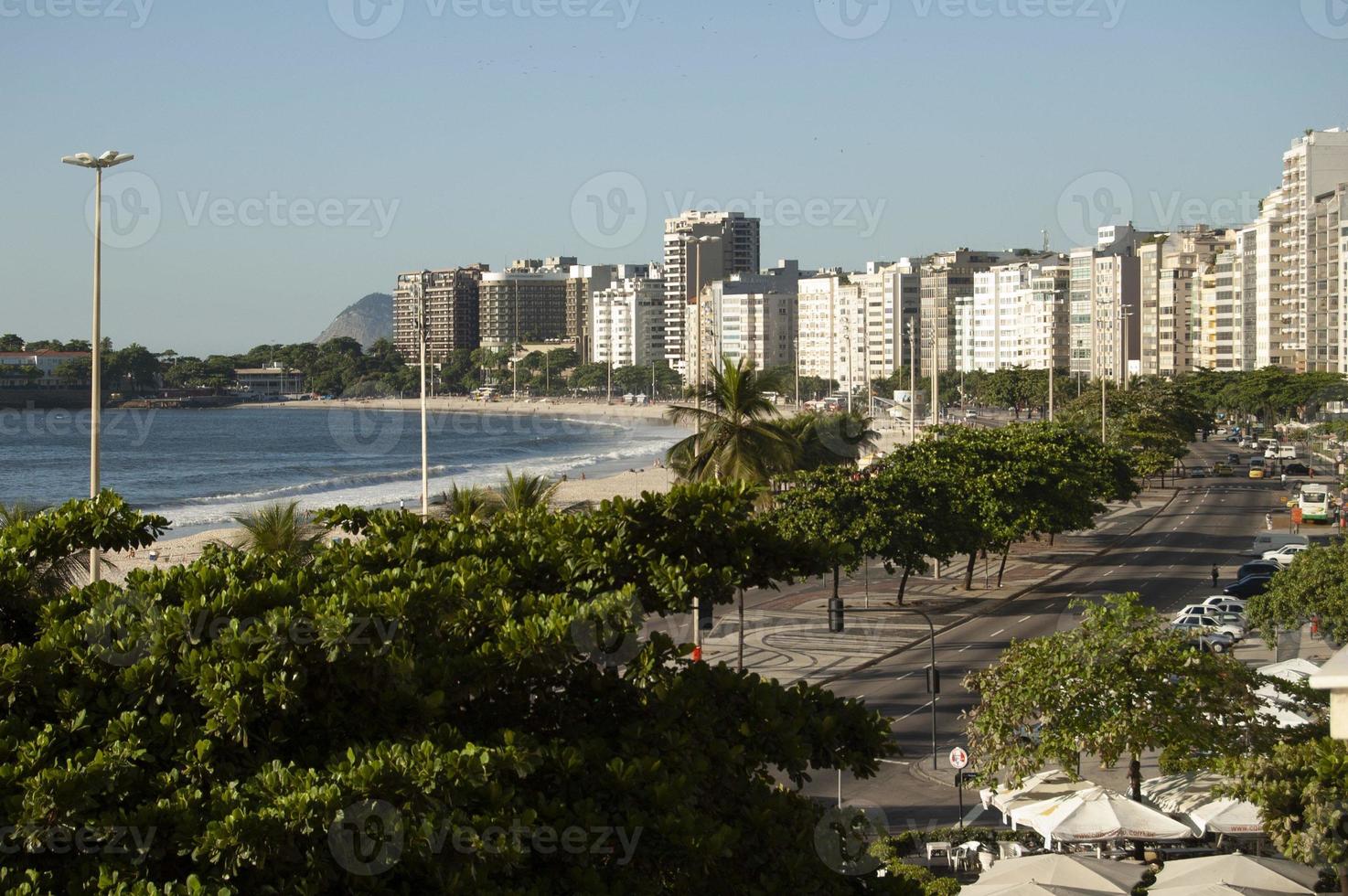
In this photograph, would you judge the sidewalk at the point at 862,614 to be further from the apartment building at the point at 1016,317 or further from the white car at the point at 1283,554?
the apartment building at the point at 1016,317

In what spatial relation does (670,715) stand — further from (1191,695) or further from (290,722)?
(1191,695)

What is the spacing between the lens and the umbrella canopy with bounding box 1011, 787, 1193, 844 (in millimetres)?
16719

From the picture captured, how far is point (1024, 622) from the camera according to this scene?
3484 centimetres

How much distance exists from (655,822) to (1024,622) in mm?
28415

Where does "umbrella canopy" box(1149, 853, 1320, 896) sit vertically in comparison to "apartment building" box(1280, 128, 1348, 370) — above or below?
below

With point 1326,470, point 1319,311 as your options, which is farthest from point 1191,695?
point 1319,311

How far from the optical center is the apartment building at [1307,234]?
120625 millimetres

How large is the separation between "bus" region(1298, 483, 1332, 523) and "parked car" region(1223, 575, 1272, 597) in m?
17.3

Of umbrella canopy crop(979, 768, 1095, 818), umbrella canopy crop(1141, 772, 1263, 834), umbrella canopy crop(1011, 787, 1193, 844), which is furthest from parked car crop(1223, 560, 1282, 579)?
umbrella canopy crop(1011, 787, 1193, 844)

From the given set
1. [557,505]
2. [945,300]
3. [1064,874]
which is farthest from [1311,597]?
[945,300]

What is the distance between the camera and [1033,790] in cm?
1850

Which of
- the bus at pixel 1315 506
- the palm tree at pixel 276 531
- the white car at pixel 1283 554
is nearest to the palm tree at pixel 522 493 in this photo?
the palm tree at pixel 276 531

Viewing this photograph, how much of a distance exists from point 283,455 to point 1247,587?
96666 mm

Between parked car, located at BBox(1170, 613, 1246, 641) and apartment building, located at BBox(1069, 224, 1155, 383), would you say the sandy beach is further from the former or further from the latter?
apartment building, located at BBox(1069, 224, 1155, 383)
